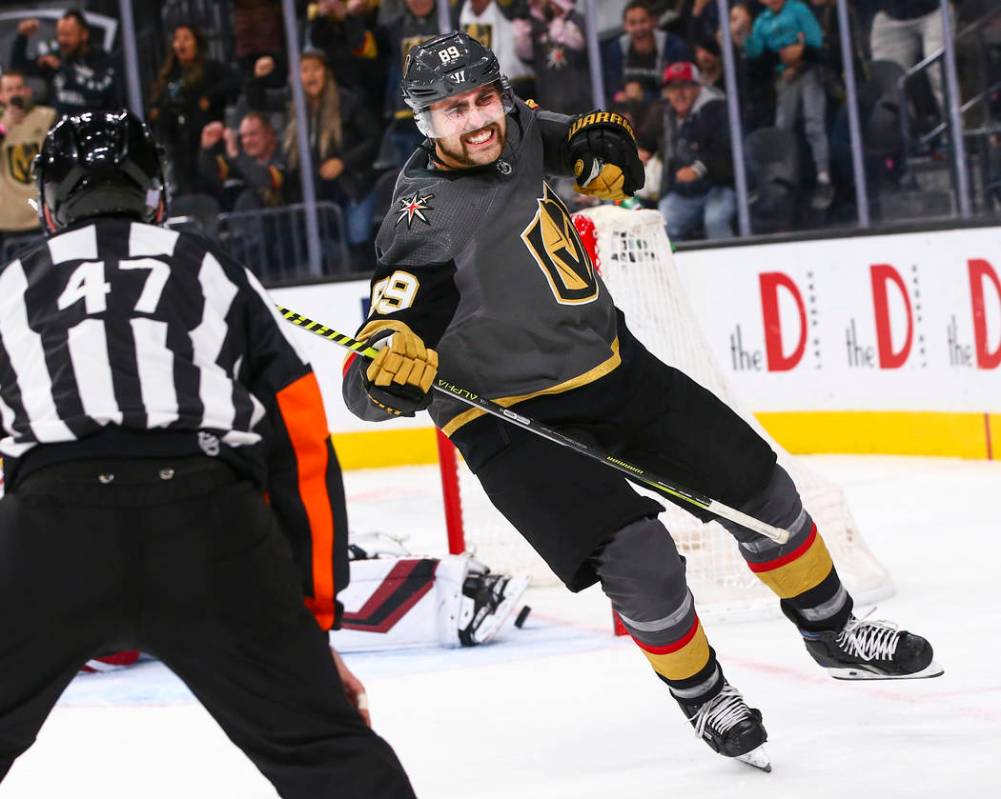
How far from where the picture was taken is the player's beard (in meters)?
2.68

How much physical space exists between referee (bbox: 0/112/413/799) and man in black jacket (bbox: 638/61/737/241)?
519 cm

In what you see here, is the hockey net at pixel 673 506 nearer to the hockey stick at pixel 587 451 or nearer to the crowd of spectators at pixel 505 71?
the hockey stick at pixel 587 451

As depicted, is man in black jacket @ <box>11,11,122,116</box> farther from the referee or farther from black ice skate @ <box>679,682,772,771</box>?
the referee

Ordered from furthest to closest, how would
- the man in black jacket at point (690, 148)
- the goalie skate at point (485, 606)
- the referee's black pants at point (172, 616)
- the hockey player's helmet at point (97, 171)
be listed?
the man in black jacket at point (690, 148) < the goalie skate at point (485, 606) < the hockey player's helmet at point (97, 171) < the referee's black pants at point (172, 616)

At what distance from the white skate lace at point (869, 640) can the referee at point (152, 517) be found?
4.14ft

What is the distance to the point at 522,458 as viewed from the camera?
2609 mm

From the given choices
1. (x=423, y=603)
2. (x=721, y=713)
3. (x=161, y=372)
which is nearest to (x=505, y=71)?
(x=423, y=603)

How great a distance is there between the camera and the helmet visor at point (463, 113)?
2674 mm

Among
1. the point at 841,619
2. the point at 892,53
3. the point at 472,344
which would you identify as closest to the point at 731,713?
the point at 841,619

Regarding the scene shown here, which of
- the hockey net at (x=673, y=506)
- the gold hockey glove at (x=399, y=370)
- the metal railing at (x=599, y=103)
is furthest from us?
the metal railing at (x=599, y=103)

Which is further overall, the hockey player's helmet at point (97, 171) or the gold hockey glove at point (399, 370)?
the gold hockey glove at point (399, 370)

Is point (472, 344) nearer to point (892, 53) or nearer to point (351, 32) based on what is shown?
point (892, 53)

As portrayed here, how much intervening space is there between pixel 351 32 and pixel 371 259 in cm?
97

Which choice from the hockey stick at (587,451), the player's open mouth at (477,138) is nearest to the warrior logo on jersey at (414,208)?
the player's open mouth at (477,138)
